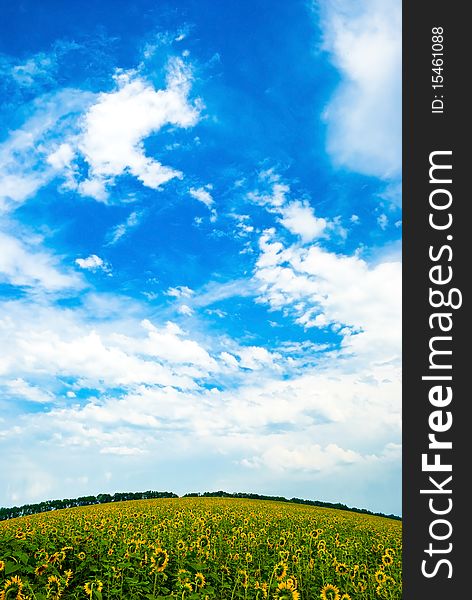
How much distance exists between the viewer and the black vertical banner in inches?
265

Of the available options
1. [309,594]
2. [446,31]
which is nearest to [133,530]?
[309,594]

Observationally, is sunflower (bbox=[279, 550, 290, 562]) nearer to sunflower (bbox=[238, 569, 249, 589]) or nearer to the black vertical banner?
sunflower (bbox=[238, 569, 249, 589])

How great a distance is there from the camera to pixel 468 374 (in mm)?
6906

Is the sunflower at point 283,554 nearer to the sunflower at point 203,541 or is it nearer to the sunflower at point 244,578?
the sunflower at point 244,578

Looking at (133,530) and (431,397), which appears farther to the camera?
(133,530)

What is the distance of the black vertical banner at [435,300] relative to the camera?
6.73 meters

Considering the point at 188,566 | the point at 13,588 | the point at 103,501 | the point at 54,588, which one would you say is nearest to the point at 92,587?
the point at 13,588

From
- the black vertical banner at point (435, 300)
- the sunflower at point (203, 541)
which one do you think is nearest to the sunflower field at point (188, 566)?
the sunflower at point (203, 541)

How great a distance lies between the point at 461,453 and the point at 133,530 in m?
10.8

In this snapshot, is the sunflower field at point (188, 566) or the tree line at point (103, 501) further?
the tree line at point (103, 501)

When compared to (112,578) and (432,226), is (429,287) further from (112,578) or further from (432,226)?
(112,578)

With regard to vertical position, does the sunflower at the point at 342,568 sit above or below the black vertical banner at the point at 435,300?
below

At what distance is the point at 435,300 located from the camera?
7156 millimetres

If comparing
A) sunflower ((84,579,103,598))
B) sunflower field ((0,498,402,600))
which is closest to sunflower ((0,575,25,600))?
sunflower field ((0,498,402,600))
